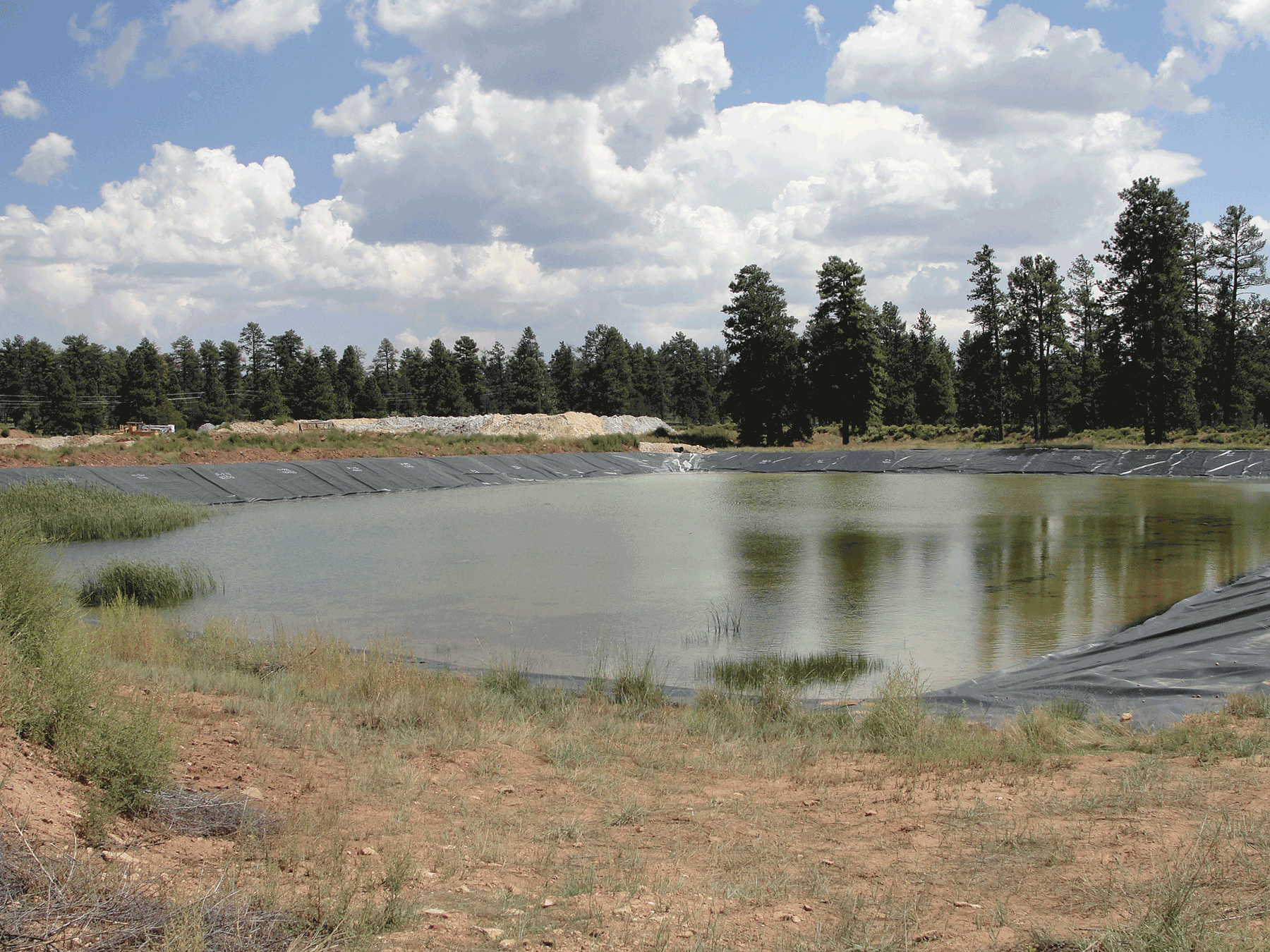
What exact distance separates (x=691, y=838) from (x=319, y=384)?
67.0m

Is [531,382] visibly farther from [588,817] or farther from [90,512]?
Answer: [588,817]

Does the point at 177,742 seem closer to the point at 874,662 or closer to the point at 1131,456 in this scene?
the point at 874,662

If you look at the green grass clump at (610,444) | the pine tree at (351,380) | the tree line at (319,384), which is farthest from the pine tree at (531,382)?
the green grass clump at (610,444)

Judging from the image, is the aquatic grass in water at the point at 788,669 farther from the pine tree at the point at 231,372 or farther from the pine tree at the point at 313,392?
the pine tree at the point at 231,372

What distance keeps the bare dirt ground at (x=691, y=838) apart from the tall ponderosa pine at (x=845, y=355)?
39307 millimetres

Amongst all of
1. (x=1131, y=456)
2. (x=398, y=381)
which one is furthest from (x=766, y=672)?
(x=398, y=381)

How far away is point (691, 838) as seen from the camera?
391 cm

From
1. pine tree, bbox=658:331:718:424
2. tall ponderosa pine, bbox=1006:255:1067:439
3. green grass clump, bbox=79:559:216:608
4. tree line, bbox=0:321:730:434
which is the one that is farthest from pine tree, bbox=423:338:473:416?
green grass clump, bbox=79:559:216:608

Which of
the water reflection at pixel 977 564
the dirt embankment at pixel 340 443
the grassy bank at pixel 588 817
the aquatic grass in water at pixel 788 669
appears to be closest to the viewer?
the grassy bank at pixel 588 817

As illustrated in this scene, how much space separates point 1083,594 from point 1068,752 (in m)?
6.78

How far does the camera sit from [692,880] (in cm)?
337

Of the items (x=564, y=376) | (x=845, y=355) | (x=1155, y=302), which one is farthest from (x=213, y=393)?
(x=1155, y=302)

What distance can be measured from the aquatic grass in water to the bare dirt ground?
7.31 feet

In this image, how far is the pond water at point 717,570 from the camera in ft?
29.5
